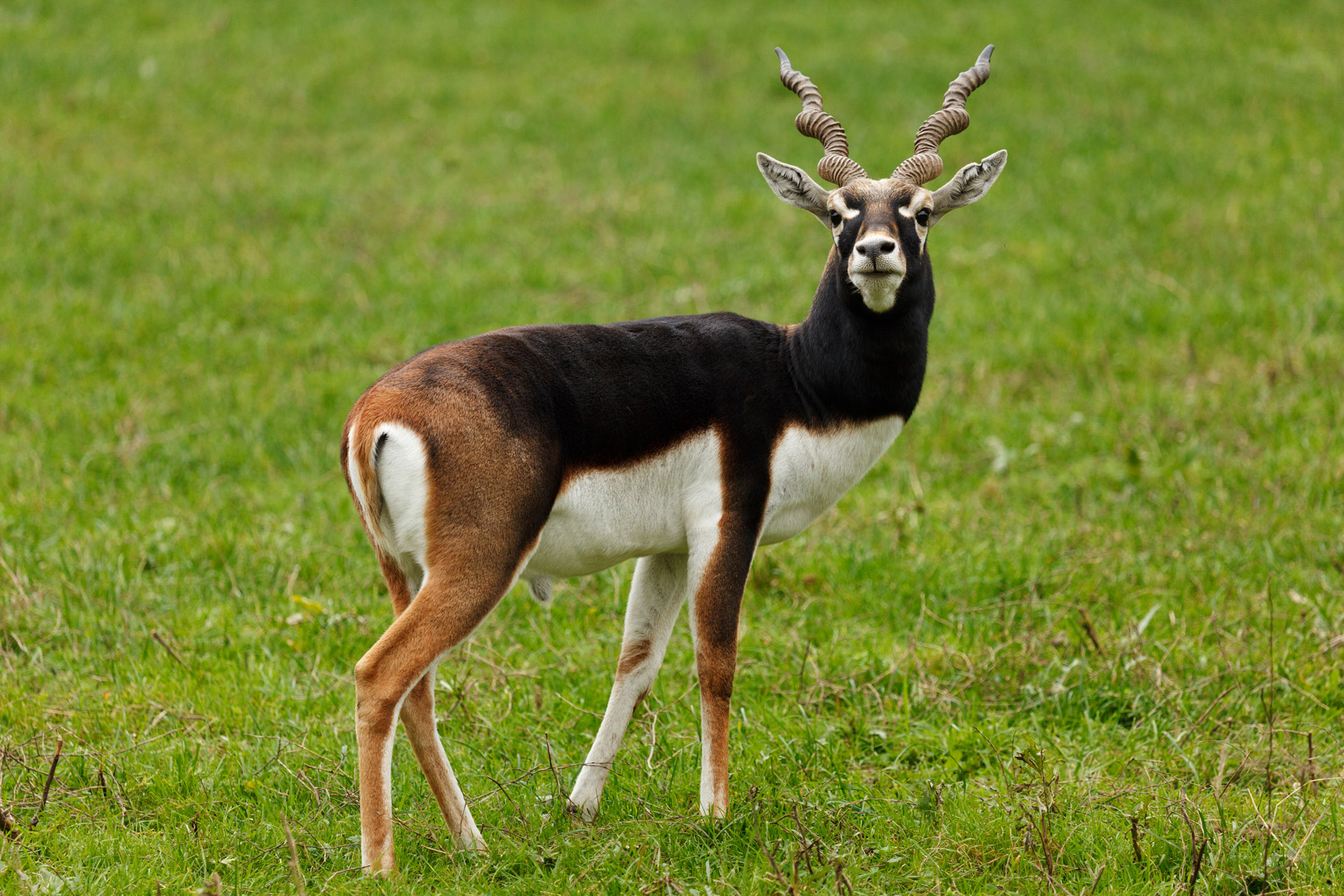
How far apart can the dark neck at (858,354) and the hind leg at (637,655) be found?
0.77 meters

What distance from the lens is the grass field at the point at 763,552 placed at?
4227mm

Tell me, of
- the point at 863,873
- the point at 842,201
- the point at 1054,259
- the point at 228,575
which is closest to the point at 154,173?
the point at 228,575

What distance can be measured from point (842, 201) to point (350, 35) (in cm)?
1335

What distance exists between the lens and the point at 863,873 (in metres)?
3.88

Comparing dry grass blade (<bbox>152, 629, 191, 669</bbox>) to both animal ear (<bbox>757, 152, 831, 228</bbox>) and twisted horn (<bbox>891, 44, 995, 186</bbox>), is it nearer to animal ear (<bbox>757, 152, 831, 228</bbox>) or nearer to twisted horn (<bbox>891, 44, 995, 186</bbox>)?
animal ear (<bbox>757, 152, 831, 228</bbox>)

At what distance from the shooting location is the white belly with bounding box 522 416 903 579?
13.3ft

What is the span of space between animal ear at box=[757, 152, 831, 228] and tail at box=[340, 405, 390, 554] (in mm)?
1572

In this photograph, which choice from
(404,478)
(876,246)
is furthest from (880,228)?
(404,478)

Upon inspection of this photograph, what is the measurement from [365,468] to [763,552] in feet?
10.0

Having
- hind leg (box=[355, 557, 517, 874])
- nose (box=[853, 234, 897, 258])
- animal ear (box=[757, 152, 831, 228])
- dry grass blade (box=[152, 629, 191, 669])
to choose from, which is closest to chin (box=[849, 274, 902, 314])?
nose (box=[853, 234, 897, 258])

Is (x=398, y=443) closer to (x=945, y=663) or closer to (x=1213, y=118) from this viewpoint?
(x=945, y=663)

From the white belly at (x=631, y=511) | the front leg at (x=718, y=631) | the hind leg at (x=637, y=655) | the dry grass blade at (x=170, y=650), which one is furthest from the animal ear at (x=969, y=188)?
the dry grass blade at (x=170, y=650)

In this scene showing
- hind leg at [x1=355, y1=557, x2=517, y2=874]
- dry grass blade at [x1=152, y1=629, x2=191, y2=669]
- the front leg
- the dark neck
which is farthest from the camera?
dry grass blade at [x1=152, y1=629, x2=191, y2=669]

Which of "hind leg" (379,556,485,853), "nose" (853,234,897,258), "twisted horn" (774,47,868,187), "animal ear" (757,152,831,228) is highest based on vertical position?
"twisted horn" (774,47,868,187)
